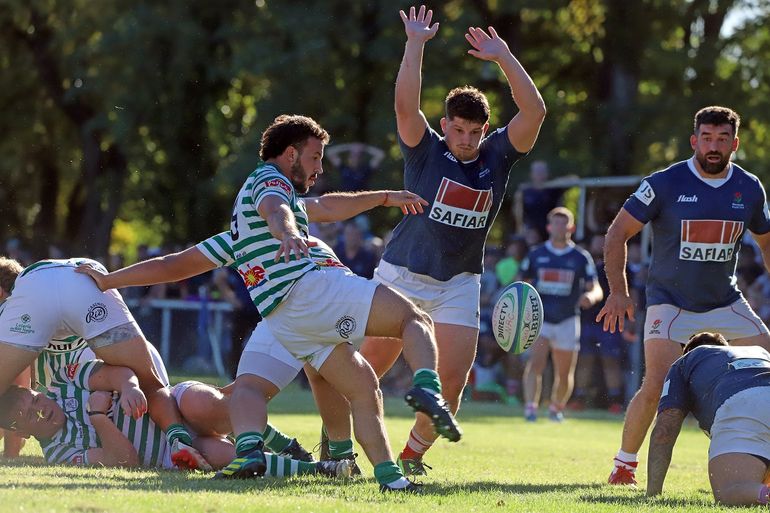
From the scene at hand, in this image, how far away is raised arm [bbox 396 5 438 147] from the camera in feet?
27.7

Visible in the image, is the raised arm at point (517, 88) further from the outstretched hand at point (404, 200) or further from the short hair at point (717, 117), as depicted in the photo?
the short hair at point (717, 117)

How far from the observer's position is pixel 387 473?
715 cm

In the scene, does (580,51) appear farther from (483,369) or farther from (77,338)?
(77,338)

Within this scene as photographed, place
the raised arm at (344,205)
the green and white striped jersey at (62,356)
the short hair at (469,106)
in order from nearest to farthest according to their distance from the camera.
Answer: the raised arm at (344,205) → the short hair at (469,106) → the green and white striped jersey at (62,356)

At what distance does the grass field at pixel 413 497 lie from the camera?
20.8 feet

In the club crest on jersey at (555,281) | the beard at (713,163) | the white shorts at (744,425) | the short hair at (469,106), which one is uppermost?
the short hair at (469,106)

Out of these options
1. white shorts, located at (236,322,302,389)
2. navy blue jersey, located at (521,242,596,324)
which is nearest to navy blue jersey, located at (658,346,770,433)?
white shorts, located at (236,322,302,389)

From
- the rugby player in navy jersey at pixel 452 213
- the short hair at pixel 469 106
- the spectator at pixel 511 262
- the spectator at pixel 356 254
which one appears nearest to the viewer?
the short hair at pixel 469 106

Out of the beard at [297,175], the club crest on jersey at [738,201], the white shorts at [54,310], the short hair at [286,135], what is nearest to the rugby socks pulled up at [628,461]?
the club crest on jersey at [738,201]

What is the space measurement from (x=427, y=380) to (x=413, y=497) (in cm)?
59

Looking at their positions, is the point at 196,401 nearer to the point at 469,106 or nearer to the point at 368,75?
the point at 469,106

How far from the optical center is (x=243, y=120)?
3086cm

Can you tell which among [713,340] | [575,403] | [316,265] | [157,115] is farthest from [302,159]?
[157,115]

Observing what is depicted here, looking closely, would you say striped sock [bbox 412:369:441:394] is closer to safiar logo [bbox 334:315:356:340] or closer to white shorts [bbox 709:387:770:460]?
safiar logo [bbox 334:315:356:340]
